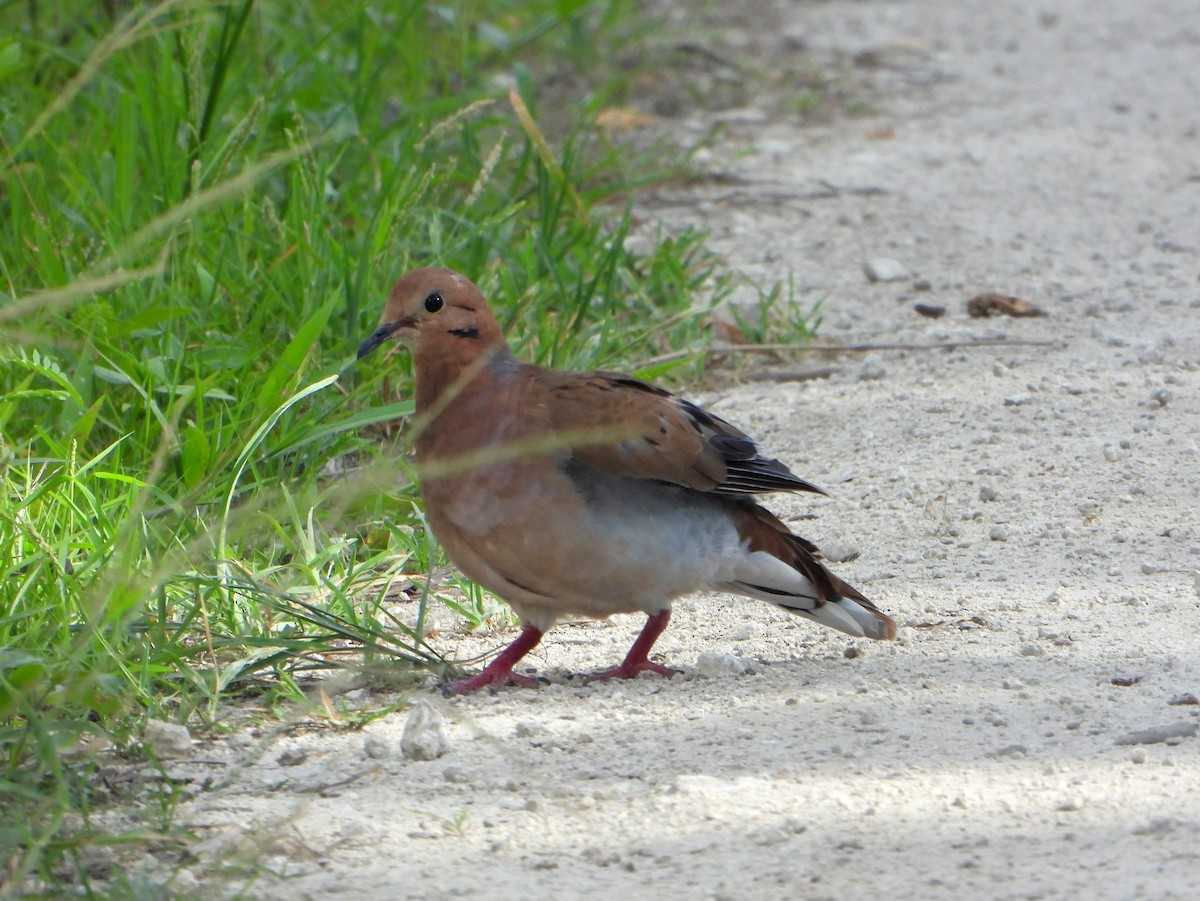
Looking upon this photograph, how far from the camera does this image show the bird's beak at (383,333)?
391cm

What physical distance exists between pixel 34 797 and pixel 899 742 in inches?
63.5

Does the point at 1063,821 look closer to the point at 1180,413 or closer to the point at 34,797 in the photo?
the point at 34,797

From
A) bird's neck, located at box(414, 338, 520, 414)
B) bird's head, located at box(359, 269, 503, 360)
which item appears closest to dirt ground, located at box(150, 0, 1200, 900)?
bird's neck, located at box(414, 338, 520, 414)

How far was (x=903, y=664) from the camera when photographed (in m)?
3.74

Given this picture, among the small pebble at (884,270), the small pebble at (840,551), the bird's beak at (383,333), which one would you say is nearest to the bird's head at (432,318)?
the bird's beak at (383,333)

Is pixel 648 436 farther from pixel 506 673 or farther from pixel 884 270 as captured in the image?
pixel 884 270

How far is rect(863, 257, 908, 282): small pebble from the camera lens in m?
6.74

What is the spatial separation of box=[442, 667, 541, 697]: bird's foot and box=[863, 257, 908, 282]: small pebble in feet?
11.4

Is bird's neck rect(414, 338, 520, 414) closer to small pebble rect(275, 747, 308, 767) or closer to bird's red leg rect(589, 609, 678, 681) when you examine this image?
bird's red leg rect(589, 609, 678, 681)

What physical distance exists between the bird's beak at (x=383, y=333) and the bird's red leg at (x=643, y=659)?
906mm

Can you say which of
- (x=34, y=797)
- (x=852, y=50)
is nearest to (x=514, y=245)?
(x=34, y=797)

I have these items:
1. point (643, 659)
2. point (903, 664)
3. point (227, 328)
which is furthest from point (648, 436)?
point (227, 328)

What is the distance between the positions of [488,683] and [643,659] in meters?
0.36

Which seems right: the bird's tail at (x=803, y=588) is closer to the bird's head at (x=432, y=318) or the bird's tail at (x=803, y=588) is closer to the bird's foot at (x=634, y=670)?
the bird's foot at (x=634, y=670)
